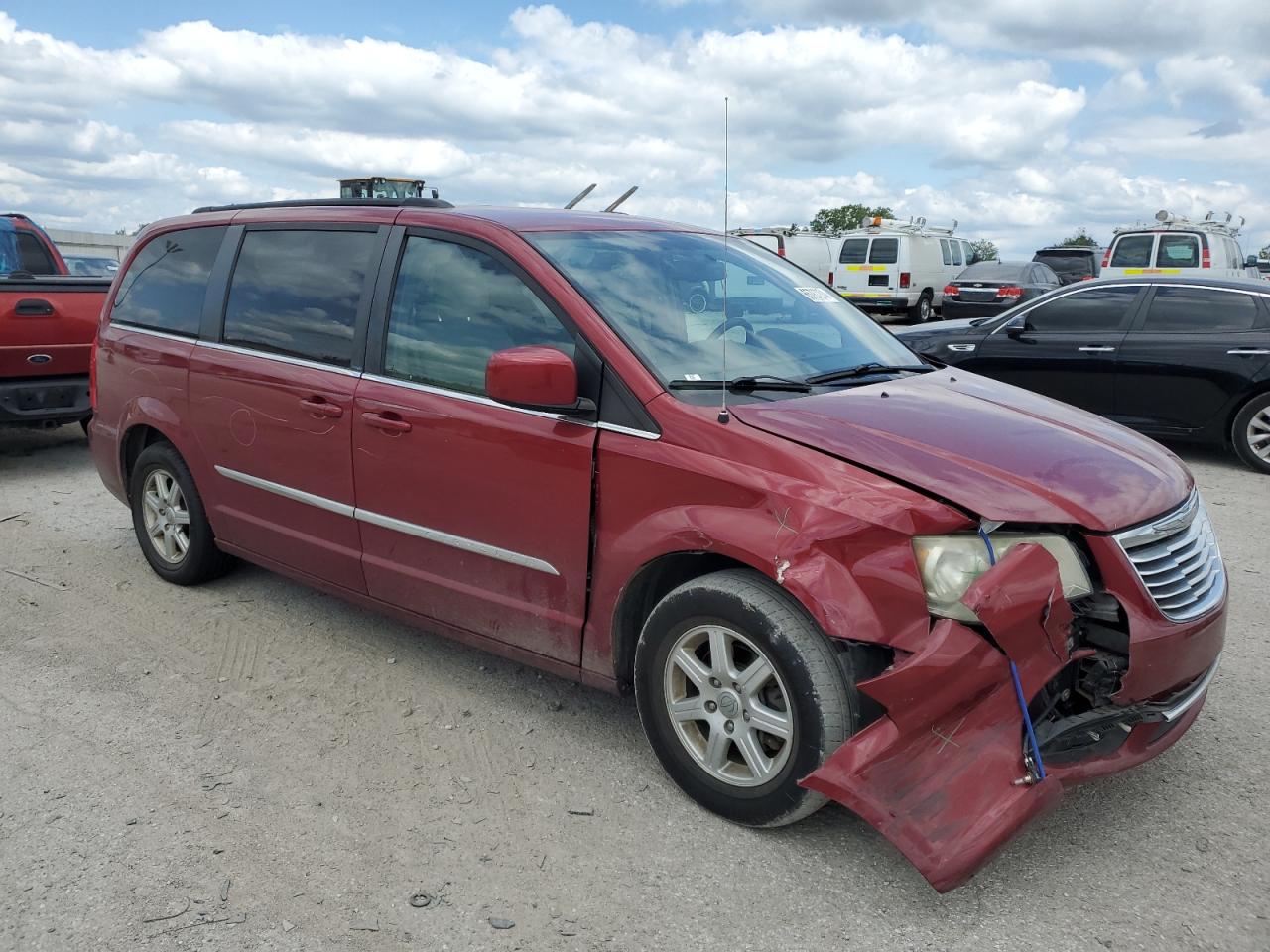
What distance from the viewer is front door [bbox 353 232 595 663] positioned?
341 cm

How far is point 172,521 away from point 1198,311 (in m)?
7.66

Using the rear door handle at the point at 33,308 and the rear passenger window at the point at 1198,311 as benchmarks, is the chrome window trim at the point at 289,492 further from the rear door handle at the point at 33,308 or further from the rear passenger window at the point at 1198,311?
the rear passenger window at the point at 1198,311

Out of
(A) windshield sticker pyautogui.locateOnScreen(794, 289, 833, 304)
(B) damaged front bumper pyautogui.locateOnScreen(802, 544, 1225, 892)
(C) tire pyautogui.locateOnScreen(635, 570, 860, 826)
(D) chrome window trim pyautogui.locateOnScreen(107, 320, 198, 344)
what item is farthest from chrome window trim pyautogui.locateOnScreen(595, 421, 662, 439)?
(D) chrome window trim pyautogui.locateOnScreen(107, 320, 198, 344)

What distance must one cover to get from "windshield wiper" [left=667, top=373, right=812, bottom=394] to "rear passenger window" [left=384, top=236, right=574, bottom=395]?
0.40 m

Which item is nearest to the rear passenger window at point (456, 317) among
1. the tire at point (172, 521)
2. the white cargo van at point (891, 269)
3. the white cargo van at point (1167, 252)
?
the tire at point (172, 521)

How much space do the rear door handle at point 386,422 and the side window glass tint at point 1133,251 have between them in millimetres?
17922

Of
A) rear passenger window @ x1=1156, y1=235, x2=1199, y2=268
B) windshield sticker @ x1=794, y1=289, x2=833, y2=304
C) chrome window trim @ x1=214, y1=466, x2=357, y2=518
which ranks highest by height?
rear passenger window @ x1=1156, y1=235, x2=1199, y2=268

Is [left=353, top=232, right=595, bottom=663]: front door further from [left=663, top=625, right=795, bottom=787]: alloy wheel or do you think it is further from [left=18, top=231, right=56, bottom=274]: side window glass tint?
[left=18, top=231, right=56, bottom=274]: side window glass tint

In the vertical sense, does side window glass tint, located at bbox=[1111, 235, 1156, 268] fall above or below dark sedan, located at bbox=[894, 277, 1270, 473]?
above

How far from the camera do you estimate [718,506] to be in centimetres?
302

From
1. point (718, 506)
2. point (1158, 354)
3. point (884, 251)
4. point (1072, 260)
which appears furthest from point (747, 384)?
point (1072, 260)

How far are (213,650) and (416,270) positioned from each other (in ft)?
6.11

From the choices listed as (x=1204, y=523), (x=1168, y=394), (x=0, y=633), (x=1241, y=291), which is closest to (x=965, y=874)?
(x=1204, y=523)

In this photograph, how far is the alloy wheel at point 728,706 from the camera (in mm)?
2957
